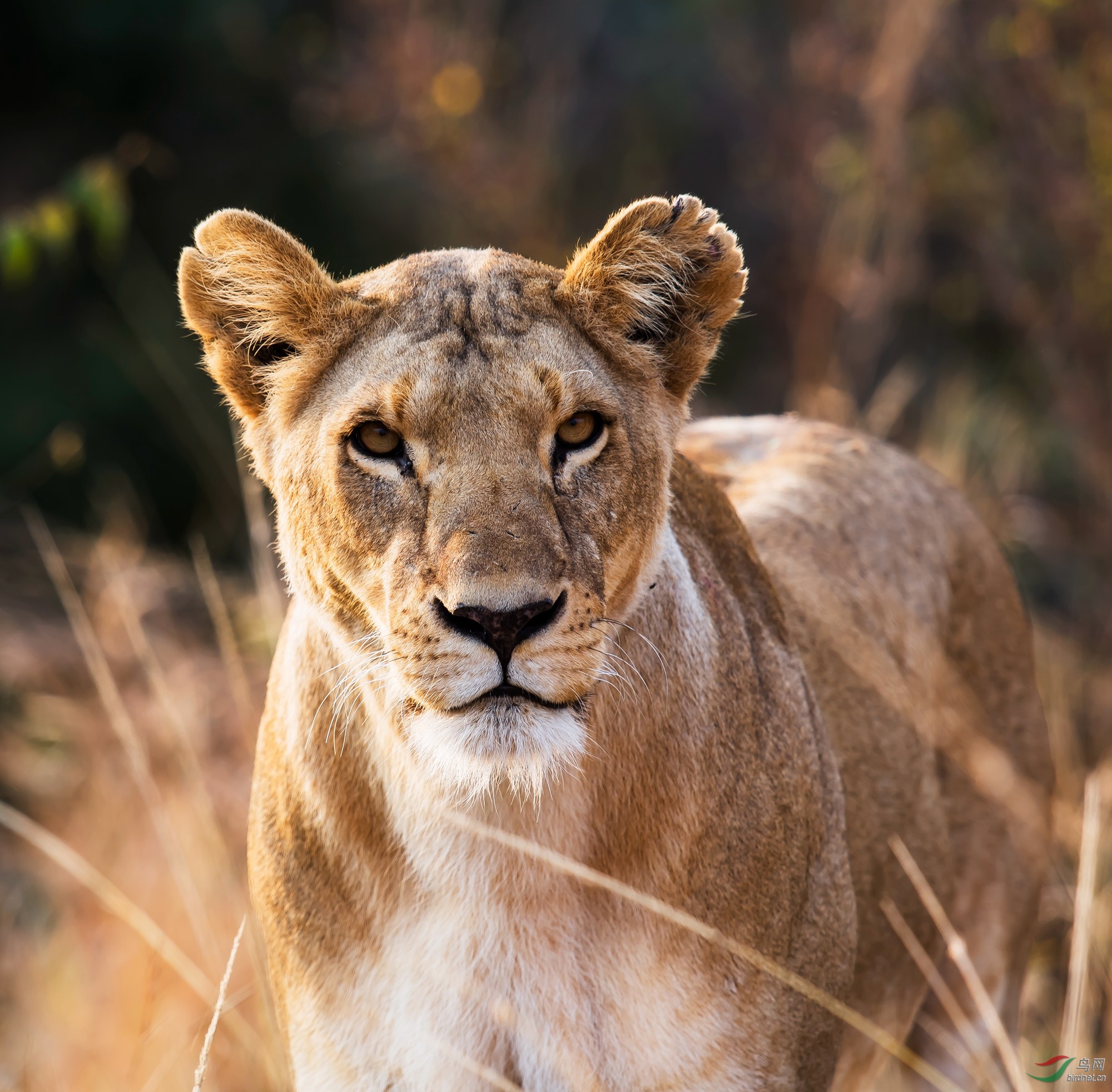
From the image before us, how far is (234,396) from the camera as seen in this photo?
10.6ft

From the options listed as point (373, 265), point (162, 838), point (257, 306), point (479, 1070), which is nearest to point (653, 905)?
point (479, 1070)

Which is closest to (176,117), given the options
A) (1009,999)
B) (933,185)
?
(933,185)

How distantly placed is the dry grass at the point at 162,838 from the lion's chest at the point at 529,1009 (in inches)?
2.8

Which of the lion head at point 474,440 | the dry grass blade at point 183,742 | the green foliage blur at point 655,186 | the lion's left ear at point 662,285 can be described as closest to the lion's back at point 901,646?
the lion's left ear at point 662,285

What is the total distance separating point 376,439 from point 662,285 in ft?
2.49

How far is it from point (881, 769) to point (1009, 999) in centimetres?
100

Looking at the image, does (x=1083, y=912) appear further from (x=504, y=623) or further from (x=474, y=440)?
(x=474, y=440)

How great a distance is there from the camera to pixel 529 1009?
2.81m

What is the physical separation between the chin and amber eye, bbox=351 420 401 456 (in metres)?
0.52

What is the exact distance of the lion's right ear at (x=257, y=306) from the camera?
120 inches

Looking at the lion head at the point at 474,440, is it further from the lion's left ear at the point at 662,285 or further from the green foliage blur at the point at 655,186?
the green foliage blur at the point at 655,186

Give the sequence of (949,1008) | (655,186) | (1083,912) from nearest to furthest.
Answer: (1083,912)
(949,1008)
(655,186)

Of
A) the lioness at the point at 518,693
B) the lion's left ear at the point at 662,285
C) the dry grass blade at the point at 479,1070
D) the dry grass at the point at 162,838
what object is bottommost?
the dry grass at the point at 162,838
